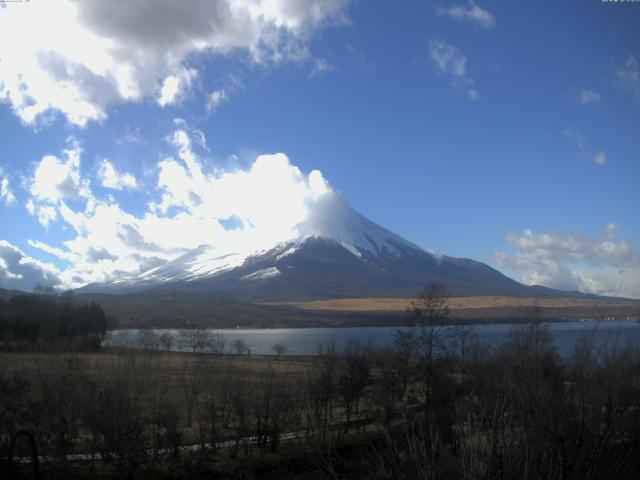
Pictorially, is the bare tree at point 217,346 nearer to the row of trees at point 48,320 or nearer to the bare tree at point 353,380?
the row of trees at point 48,320

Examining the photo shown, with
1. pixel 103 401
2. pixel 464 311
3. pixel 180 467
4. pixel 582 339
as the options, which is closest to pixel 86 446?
pixel 103 401

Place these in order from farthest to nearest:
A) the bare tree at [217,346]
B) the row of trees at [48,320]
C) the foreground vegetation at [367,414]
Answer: the row of trees at [48,320] < the bare tree at [217,346] < the foreground vegetation at [367,414]

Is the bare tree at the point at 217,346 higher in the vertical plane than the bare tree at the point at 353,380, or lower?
lower

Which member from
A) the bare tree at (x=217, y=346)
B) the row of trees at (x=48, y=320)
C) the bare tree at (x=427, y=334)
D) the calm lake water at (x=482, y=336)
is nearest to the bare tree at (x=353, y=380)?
the bare tree at (x=427, y=334)

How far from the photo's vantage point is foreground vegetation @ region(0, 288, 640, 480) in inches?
293

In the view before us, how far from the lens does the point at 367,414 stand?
3084 cm

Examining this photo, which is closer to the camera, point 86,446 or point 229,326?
point 86,446

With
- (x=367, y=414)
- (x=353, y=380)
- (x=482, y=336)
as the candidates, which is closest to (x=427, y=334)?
(x=353, y=380)

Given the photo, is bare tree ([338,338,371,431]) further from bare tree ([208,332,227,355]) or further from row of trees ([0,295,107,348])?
row of trees ([0,295,107,348])

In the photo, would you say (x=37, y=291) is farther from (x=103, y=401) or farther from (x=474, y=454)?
(x=474, y=454)

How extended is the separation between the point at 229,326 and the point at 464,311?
79118mm

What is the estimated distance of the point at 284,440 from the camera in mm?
26406

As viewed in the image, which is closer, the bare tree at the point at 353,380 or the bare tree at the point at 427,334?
the bare tree at the point at 427,334

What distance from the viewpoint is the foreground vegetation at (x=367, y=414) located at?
745 cm
